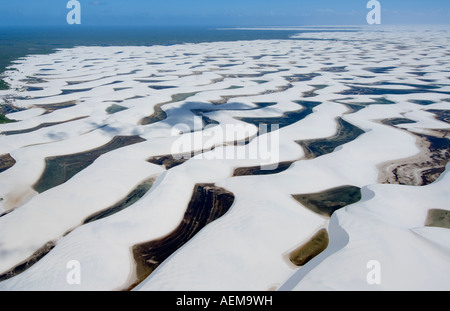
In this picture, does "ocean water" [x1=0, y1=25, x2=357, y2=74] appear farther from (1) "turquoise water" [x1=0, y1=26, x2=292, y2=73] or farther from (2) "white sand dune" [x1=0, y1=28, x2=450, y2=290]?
(2) "white sand dune" [x1=0, y1=28, x2=450, y2=290]

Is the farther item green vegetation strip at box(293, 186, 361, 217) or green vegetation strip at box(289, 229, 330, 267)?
green vegetation strip at box(293, 186, 361, 217)

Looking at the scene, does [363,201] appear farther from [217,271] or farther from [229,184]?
[217,271]

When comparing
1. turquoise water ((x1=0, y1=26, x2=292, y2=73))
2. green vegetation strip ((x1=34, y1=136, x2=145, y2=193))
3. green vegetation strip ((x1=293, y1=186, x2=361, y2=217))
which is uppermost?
turquoise water ((x1=0, y1=26, x2=292, y2=73))

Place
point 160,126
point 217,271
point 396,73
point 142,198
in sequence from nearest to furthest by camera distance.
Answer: point 217,271, point 142,198, point 160,126, point 396,73

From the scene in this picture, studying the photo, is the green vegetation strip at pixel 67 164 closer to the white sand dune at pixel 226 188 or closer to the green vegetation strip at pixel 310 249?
the white sand dune at pixel 226 188

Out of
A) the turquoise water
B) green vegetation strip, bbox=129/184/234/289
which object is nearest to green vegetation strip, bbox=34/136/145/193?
green vegetation strip, bbox=129/184/234/289

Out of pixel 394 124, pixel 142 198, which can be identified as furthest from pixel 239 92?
pixel 142 198

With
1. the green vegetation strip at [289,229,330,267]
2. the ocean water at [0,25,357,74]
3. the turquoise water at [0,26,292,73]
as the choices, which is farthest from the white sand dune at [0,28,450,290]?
the turquoise water at [0,26,292,73]

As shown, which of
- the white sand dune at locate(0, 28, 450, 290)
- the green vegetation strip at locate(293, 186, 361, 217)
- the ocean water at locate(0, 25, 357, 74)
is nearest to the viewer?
the white sand dune at locate(0, 28, 450, 290)

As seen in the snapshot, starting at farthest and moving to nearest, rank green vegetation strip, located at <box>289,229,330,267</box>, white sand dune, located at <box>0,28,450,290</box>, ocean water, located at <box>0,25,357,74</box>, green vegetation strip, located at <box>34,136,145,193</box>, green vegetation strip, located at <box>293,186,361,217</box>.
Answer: ocean water, located at <box>0,25,357,74</box>, green vegetation strip, located at <box>34,136,145,193</box>, green vegetation strip, located at <box>293,186,361,217</box>, green vegetation strip, located at <box>289,229,330,267</box>, white sand dune, located at <box>0,28,450,290</box>

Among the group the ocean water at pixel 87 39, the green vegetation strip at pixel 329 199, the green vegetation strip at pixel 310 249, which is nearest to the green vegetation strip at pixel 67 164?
the green vegetation strip at pixel 329 199

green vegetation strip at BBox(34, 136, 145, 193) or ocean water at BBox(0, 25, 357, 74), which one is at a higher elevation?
ocean water at BBox(0, 25, 357, 74)
